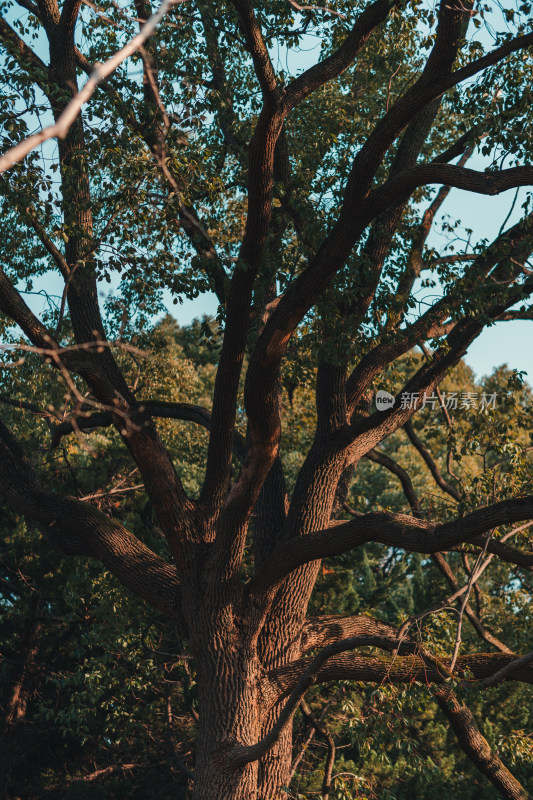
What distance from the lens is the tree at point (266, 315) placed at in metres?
6.09

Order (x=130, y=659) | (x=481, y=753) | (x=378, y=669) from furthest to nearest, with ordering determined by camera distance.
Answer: (x=130, y=659), (x=481, y=753), (x=378, y=669)

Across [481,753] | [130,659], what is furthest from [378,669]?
[130,659]

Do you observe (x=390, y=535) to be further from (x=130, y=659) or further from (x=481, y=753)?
(x=130, y=659)

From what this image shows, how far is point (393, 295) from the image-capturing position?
725cm

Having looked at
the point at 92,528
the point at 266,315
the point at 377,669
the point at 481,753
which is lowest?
the point at 481,753

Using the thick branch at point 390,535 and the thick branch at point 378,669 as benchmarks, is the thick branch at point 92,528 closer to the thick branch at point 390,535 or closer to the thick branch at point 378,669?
the thick branch at point 390,535

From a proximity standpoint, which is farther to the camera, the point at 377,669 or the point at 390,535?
the point at 377,669

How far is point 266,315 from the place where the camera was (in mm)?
8102

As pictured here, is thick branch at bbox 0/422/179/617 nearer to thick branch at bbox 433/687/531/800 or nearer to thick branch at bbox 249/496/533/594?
thick branch at bbox 249/496/533/594

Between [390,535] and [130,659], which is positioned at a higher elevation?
[390,535]

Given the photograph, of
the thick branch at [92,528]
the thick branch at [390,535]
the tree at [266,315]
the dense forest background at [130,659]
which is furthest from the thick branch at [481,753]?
the dense forest background at [130,659]

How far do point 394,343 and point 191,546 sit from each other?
2.90m

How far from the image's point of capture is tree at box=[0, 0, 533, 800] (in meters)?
6.09

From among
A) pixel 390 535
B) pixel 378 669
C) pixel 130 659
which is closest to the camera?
pixel 390 535
